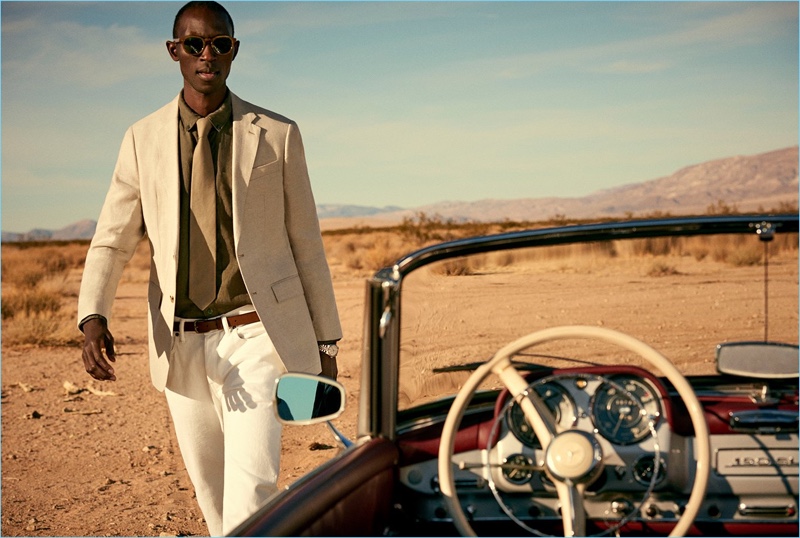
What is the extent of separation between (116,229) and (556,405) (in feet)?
7.31

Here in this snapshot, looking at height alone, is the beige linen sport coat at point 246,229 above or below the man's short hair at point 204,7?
below

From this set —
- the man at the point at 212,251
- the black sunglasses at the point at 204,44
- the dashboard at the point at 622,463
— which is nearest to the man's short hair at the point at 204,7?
the man at the point at 212,251

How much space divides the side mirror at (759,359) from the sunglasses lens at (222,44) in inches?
92.0

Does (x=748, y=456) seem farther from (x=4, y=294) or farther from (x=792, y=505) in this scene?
(x=4, y=294)

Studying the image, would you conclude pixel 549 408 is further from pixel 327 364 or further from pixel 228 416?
pixel 327 364

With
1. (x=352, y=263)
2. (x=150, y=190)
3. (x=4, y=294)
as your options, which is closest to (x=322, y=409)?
(x=150, y=190)

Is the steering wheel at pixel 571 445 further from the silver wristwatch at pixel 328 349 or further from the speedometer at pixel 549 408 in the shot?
the silver wristwatch at pixel 328 349

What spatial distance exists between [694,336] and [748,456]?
0.42 meters

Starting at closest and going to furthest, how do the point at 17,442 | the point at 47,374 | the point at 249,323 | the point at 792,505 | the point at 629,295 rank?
the point at 792,505 → the point at 629,295 → the point at 249,323 → the point at 17,442 → the point at 47,374

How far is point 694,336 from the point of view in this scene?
298 centimetres

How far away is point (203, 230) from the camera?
3979mm

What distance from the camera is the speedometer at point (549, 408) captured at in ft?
8.61

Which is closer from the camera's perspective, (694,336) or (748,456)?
(748,456)

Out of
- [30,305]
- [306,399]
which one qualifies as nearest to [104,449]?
[306,399]
